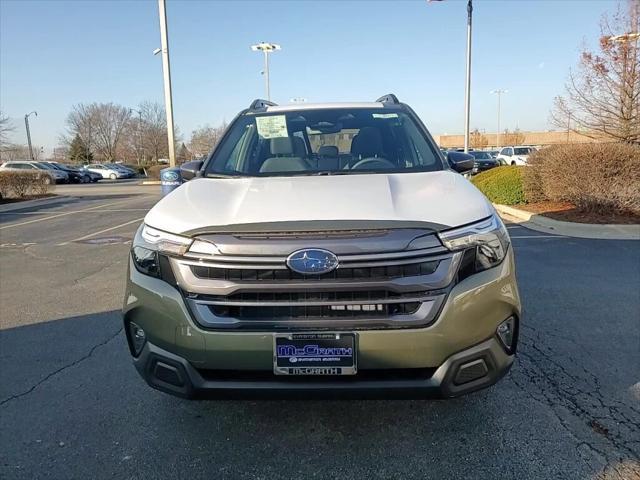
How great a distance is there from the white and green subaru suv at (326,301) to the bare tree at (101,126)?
75.8 metres

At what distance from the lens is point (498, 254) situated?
2352 mm

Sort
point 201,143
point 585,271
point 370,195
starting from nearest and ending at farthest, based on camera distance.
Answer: point 370,195
point 585,271
point 201,143

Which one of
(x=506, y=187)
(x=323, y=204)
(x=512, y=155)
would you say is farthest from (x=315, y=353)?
(x=512, y=155)

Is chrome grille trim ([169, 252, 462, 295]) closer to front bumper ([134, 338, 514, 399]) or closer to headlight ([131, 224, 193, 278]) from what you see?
headlight ([131, 224, 193, 278])

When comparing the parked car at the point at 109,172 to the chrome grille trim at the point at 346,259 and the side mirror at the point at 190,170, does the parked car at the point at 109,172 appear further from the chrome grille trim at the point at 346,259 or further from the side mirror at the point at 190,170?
the chrome grille trim at the point at 346,259

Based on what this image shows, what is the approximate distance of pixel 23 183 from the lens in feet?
64.3

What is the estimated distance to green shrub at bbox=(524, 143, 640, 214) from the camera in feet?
31.7

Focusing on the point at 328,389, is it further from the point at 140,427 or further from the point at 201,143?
the point at 201,143

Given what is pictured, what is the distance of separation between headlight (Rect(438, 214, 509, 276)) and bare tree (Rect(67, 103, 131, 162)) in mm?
76377

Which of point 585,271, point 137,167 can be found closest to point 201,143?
point 137,167

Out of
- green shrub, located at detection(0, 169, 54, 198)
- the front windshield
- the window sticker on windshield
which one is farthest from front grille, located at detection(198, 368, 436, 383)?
green shrub, located at detection(0, 169, 54, 198)

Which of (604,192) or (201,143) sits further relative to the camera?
(201,143)

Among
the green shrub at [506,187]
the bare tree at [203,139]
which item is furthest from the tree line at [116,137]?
the green shrub at [506,187]

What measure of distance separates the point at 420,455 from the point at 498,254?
113cm
